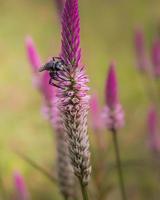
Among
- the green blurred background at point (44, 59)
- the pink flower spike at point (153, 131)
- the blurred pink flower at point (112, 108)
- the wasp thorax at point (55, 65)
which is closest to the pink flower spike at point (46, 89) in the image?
the blurred pink flower at point (112, 108)

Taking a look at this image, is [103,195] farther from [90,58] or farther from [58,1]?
[90,58]

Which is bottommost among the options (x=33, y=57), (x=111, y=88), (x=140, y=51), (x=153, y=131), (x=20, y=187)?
→ (x=20, y=187)

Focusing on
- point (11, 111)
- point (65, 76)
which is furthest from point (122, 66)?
point (65, 76)

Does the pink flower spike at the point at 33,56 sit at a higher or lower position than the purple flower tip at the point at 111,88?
higher

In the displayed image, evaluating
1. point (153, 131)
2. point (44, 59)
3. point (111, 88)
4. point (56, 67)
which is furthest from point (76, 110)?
point (44, 59)

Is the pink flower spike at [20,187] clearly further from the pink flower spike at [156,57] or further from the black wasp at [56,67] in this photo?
the pink flower spike at [156,57]

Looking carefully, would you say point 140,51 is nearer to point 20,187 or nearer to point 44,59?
point 20,187

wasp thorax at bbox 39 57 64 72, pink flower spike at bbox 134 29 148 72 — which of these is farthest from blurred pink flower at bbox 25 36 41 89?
pink flower spike at bbox 134 29 148 72
